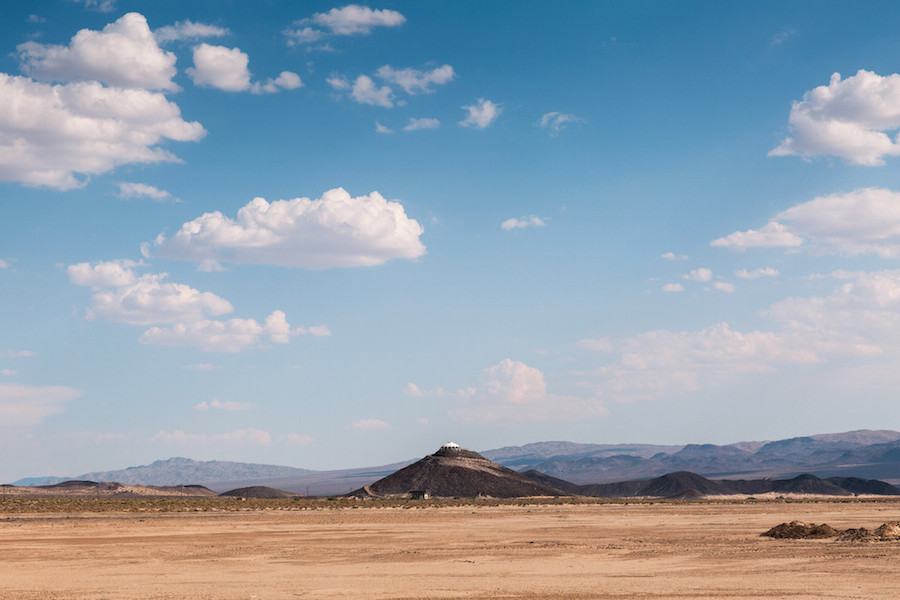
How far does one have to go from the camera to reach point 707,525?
66.3 meters

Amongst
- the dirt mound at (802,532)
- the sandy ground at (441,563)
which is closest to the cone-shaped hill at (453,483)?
the sandy ground at (441,563)

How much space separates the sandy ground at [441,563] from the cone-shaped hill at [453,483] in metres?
88.6

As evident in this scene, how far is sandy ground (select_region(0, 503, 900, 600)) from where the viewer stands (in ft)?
101

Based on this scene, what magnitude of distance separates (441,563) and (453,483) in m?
120

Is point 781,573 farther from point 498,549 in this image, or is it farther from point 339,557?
point 339,557

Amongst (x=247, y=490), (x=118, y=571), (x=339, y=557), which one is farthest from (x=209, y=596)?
(x=247, y=490)

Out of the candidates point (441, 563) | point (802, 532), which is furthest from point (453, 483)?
point (441, 563)

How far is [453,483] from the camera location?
158 m

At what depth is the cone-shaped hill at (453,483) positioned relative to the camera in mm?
155125

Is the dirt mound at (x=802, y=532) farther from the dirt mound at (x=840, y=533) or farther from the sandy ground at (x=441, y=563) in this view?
the sandy ground at (x=441, y=563)

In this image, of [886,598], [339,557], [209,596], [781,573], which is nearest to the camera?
[886,598]

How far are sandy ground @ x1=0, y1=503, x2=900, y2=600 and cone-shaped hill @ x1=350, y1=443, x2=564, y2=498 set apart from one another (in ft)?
291

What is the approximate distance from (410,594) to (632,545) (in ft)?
71.9

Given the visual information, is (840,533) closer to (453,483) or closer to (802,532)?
(802,532)
